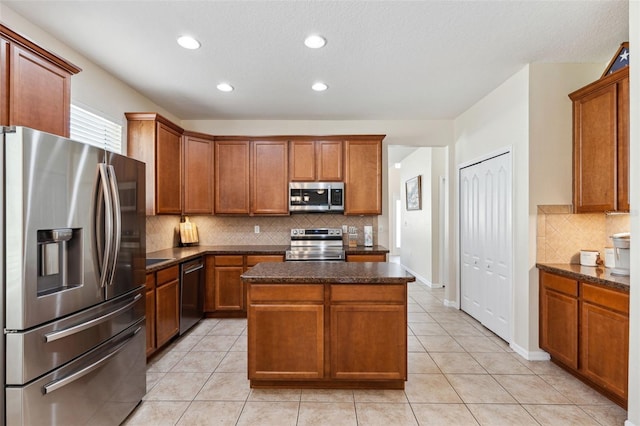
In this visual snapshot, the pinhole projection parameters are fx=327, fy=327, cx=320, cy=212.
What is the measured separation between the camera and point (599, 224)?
307 centimetres

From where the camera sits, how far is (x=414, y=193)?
6.98 m

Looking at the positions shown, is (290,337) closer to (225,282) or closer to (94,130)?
(225,282)

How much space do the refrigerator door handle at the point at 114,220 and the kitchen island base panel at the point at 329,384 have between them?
1365 millimetres

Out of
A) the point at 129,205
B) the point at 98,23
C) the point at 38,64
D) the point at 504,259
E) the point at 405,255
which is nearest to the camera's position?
the point at 38,64

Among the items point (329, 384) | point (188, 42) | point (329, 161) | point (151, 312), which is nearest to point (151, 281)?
point (151, 312)

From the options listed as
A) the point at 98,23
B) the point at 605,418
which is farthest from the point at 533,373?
the point at 98,23

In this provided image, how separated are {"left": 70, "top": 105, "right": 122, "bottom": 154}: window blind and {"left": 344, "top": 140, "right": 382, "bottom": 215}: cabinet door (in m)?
2.78

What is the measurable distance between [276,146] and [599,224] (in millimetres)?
3769

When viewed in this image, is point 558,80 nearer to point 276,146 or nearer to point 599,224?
point 599,224

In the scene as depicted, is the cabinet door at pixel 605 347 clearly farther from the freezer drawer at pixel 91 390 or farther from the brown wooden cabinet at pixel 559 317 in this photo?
the freezer drawer at pixel 91 390

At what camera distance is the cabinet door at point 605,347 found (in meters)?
2.21

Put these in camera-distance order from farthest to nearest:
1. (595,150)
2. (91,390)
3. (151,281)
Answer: (151,281)
(595,150)
(91,390)

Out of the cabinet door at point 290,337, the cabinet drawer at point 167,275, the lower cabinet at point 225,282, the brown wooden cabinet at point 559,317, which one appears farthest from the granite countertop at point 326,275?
the lower cabinet at point 225,282

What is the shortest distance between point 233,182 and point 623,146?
417cm
